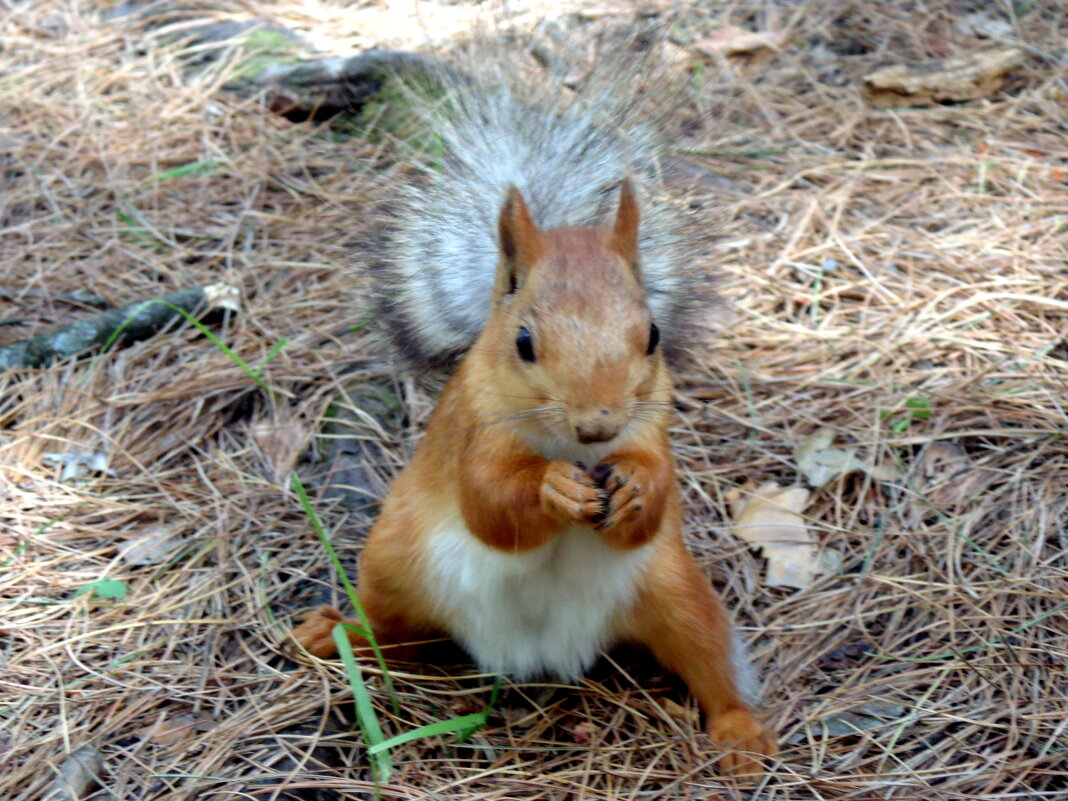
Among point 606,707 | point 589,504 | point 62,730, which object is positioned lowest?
point 606,707

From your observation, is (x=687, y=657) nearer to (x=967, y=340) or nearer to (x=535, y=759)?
(x=535, y=759)

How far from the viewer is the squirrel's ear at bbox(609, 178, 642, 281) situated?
190cm

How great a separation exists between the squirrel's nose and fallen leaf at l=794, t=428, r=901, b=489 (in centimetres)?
114

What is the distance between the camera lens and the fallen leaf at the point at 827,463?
2.59 meters

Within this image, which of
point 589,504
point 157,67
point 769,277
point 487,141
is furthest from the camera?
point 157,67

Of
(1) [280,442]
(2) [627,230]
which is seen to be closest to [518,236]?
(2) [627,230]

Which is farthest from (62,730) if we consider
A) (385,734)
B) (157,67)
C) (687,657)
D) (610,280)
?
(157,67)

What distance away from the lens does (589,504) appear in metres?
1.73

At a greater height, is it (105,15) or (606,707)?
(105,15)

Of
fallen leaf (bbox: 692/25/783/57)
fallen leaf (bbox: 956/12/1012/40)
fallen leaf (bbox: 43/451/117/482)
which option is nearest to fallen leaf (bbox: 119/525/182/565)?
fallen leaf (bbox: 43/451/117/482)

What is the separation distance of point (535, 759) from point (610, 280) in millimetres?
937

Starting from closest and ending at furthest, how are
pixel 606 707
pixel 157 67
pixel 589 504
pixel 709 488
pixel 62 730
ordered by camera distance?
1. pixel 589 504
2. pixel 62 730
3. pixel 606 707
4. pixel 709 488
5. pixel 157 67

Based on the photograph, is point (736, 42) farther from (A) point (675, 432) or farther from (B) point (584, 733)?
(B) point (584, 733)

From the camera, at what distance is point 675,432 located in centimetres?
284
